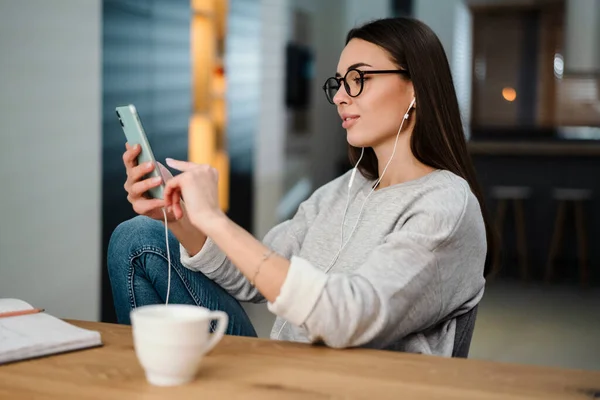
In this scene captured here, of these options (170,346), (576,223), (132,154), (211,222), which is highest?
(132,154)

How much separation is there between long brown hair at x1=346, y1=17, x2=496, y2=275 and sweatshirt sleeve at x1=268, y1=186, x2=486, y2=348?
0.68ft

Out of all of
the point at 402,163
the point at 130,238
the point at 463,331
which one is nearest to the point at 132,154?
the point at 130,238

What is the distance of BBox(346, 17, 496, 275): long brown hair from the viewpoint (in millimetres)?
1538

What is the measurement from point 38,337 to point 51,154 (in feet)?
5.53

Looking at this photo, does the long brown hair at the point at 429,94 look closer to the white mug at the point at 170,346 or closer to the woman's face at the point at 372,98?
the woman's face at the point at 372,98

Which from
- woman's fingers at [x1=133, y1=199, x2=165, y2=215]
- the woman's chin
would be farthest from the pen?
the woman's chin

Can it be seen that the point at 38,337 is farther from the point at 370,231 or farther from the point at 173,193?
the point at 370,231

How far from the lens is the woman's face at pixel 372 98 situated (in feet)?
5.10

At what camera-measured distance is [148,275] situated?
1.52m

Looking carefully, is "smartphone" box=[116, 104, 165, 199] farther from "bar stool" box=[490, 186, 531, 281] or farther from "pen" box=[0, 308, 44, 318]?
"bar stool" box=[490, 186, 531, 281]

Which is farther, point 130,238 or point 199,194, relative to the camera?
point 130,238

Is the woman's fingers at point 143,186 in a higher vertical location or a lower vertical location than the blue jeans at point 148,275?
higher

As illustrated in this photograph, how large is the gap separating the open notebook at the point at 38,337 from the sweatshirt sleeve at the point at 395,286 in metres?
0.29

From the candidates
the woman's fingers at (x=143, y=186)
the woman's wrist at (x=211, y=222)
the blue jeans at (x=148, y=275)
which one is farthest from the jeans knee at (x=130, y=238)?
the woman's wrist at (x=211, y=222)
